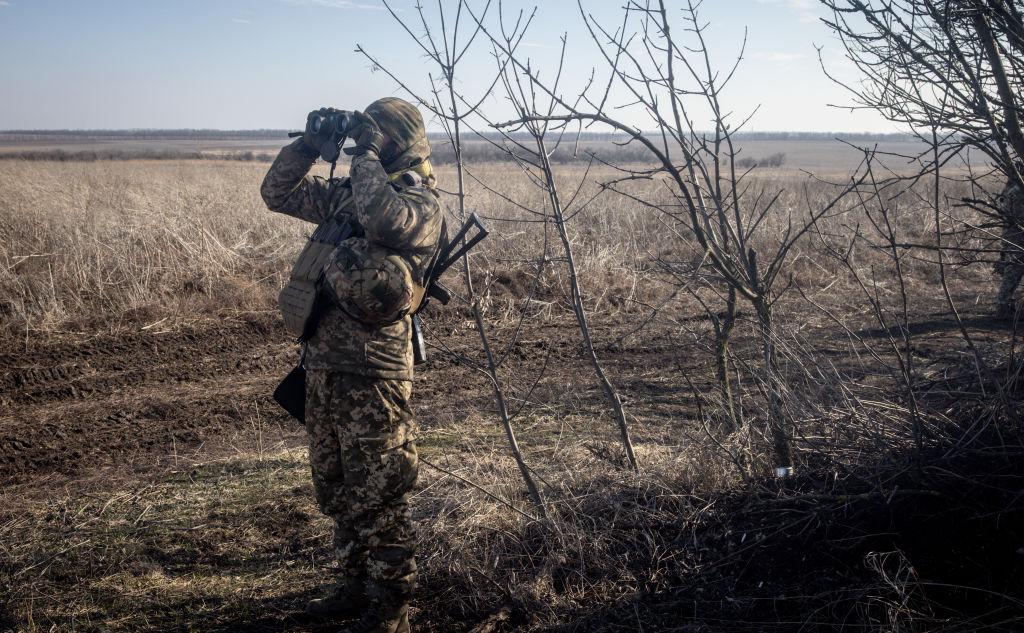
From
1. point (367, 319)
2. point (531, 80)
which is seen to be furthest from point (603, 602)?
point (531, 80)

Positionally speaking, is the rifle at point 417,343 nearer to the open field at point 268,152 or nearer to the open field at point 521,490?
the open field at point 521,490

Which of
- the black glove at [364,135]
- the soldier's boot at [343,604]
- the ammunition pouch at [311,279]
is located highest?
the black glove at [364,135]

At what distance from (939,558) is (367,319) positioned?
2199 millimetres

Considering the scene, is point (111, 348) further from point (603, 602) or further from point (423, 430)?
point (603, 602)

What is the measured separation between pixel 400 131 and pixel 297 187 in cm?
59

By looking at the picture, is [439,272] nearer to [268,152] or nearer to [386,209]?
[386,209]

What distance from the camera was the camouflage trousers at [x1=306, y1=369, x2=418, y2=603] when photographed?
269cm

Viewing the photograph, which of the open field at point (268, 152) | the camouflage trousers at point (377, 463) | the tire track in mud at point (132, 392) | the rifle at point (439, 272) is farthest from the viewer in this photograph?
the open field at point (268, 152)

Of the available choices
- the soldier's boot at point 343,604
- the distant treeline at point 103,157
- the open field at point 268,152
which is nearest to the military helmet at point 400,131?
the open field at point 268,152

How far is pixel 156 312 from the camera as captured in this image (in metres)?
7.10

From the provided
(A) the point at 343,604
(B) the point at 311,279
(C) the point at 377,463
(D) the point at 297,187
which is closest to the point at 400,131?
(D) the point at 297,187

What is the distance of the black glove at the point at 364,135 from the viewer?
9.12 ft

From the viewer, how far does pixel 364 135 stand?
2805 mm

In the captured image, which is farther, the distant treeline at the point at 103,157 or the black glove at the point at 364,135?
the distant treeline at the point at 103,157
